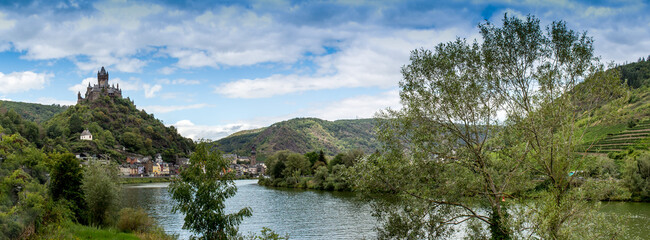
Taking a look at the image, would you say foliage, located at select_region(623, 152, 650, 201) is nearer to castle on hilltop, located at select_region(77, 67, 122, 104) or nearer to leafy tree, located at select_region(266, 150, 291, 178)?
leafy tree, located at select_region(266, 150, 291, 178)

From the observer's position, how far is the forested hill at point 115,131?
136375 millimetres

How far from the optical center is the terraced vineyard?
6559cm

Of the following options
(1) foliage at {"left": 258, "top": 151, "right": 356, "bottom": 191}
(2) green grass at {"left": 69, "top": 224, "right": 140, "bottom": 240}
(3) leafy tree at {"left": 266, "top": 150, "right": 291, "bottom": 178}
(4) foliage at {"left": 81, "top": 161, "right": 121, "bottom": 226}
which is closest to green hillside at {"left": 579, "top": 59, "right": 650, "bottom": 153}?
(2) green grass at {"left": 69, "top": 224, "right": 140, "bottom": 240}

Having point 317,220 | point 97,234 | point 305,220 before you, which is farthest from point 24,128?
point 97,234

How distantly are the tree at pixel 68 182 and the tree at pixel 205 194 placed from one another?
11.9m

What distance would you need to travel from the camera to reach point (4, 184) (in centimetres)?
1409

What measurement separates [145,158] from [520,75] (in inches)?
6246

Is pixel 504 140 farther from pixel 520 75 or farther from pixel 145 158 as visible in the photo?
pixel 145 158

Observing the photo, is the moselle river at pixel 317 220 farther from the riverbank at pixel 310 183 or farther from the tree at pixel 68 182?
the riverbank at pixel 310 183

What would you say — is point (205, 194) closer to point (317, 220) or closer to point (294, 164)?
point (317, 220)

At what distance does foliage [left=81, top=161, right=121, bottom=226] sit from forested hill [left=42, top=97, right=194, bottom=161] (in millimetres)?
109053

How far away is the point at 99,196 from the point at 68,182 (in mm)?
2147

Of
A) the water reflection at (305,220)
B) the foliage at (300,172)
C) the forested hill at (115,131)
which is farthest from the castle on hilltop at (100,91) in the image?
the water reflection at (305,220)

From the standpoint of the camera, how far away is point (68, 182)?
27000mm
